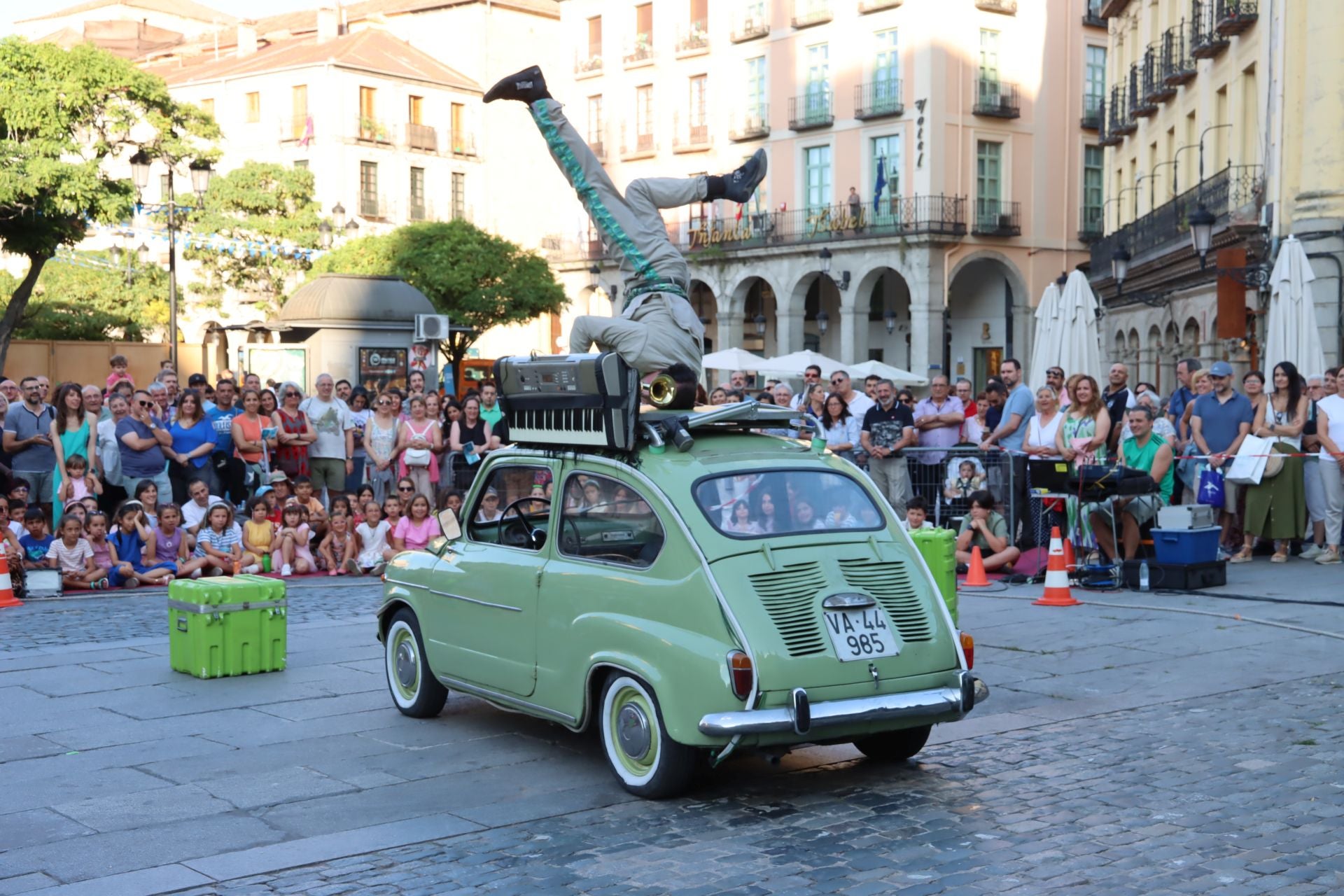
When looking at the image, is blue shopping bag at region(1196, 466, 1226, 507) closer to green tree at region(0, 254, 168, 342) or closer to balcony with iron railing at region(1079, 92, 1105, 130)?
balcony with iron railing at region(1079, 92, 1105, 130)

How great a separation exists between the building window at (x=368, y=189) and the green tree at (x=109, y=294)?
31.6ft

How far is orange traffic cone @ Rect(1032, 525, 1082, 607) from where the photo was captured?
44.1 feet

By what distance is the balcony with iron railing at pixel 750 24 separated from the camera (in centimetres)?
5388

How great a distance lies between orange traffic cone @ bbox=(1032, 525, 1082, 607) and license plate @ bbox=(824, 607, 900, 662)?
628 cm

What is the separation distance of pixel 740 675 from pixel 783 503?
110 cm

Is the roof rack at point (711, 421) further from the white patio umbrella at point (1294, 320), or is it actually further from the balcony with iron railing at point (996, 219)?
the balcony with iron railing at point (996, 219)

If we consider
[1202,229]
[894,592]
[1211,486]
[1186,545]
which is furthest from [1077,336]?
[894,592]

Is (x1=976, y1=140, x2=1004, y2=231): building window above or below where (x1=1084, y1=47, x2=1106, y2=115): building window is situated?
below

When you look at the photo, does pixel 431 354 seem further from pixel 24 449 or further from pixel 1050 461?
pixel 1050 461

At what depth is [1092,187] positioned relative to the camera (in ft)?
173

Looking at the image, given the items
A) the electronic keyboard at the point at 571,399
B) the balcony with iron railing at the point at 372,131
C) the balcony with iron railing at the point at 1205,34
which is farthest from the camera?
the balcony with iron railing at the point at 372,131

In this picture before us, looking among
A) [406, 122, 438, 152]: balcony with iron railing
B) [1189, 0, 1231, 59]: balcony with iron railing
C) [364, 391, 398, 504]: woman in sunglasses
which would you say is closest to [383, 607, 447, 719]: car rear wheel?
[364, 391, 398, 504]: woman in sunglasses

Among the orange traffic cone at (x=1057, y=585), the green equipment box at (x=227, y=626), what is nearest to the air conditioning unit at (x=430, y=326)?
the orange traffic cone at (x=1057, y=585)

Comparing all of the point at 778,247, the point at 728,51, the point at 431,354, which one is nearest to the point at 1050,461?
the point at 431,354
